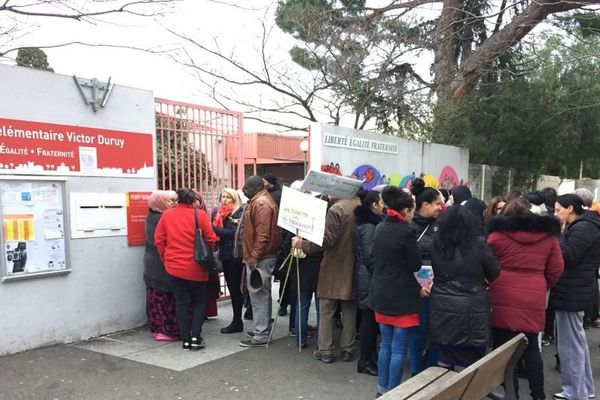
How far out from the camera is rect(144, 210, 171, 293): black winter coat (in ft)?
18.5

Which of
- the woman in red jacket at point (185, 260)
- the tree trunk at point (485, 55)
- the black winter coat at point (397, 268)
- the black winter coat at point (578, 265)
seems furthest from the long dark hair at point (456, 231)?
the tree trunk at point (485, 55)

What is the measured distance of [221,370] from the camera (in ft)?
15.6

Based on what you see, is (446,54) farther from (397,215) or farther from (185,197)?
(397,215)

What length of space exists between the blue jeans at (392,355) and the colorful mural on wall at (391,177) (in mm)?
3978

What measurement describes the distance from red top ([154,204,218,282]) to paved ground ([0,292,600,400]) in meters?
0.82

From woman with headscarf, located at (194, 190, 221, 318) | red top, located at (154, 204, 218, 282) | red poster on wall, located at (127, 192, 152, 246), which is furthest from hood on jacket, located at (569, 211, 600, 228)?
red poster on wall, located at (127, 192, 152, 246)

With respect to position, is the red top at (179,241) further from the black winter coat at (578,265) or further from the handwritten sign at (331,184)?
the black winter coat at (578,265)

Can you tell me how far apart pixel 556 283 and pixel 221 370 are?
290 centimetres

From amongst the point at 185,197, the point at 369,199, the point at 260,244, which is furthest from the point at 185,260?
the point at 369,199

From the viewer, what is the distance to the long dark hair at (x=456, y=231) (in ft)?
11.8

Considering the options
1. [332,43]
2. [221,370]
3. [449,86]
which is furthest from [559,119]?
[221,370]

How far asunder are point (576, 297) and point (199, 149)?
466 centimetres

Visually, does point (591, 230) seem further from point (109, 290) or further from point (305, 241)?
point (109, 290)

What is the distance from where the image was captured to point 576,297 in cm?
408
